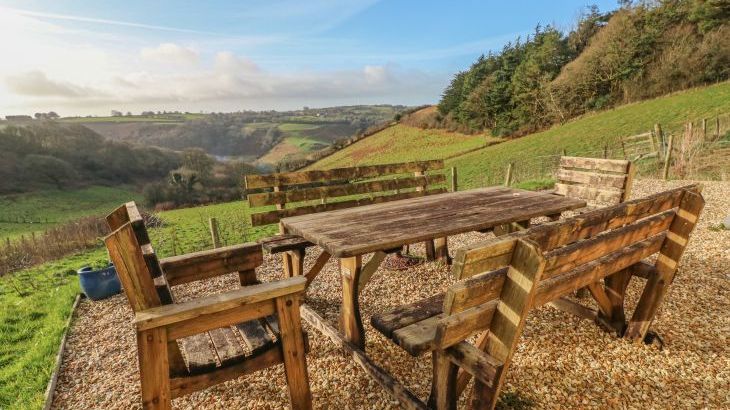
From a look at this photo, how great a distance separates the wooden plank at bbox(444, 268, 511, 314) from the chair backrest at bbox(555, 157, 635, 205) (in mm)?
3481

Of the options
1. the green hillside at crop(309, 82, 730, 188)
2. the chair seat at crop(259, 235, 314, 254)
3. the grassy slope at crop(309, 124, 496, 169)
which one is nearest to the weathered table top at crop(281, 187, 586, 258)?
the chair seat at crop(259, 235, 314, 254)

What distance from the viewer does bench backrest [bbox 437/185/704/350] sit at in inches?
73.0

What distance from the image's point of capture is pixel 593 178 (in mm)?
4816

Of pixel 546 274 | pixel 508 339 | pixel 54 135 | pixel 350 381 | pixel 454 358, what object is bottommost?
pixel 54 135

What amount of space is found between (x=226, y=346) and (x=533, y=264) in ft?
6.49

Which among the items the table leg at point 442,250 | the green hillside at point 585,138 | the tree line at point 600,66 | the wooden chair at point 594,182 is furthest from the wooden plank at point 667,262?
the tree line at point 600,66

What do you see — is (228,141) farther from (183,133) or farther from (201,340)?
(201,340)

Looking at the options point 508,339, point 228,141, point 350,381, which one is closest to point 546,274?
point 508,339

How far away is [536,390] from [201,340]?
8.29 ft

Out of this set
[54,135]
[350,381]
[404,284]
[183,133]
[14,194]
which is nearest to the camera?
[350,381]

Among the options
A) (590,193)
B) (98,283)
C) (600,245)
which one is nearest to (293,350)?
(600,245)

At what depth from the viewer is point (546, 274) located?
218 centimetres

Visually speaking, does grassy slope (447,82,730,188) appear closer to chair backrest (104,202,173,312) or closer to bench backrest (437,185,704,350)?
bench backrest (437,185,704,350)

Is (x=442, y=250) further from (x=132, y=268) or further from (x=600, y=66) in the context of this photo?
(x=600, y=66)
